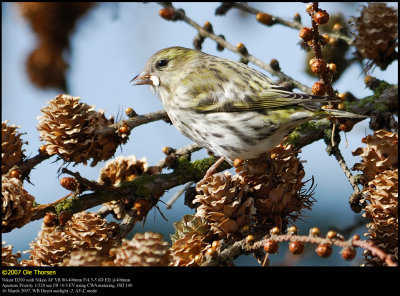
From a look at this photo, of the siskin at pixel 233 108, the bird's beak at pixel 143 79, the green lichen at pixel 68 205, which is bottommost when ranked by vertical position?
the green lichen at pixel 68 205

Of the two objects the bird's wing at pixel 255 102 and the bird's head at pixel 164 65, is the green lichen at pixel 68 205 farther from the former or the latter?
the bird's head at pixel 164 65

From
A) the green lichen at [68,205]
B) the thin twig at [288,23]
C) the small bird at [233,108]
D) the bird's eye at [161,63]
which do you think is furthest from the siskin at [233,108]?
the green lichen at [68,205]

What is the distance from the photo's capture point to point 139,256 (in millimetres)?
1051

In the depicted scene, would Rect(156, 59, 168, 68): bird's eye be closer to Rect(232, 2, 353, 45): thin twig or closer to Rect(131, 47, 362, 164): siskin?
Rect(131, 47, 362, 164): siskin

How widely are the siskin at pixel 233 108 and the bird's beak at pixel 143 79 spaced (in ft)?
0.38

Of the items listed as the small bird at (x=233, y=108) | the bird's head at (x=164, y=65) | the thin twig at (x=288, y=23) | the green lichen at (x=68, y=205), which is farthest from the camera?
the bird's head at (x=164, y=65)

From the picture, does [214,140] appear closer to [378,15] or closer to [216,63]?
[216,63]

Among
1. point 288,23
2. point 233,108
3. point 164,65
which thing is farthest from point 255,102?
point 164,65

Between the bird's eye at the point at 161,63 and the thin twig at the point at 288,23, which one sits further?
the bird's eye at the point at 161,63

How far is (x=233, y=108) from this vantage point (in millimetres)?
2008

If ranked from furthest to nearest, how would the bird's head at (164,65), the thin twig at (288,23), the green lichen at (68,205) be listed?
the bird's head at (164,65) < the thin twig at (288,23) < the green lichen at (68,205)

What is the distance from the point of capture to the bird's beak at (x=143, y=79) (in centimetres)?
240
